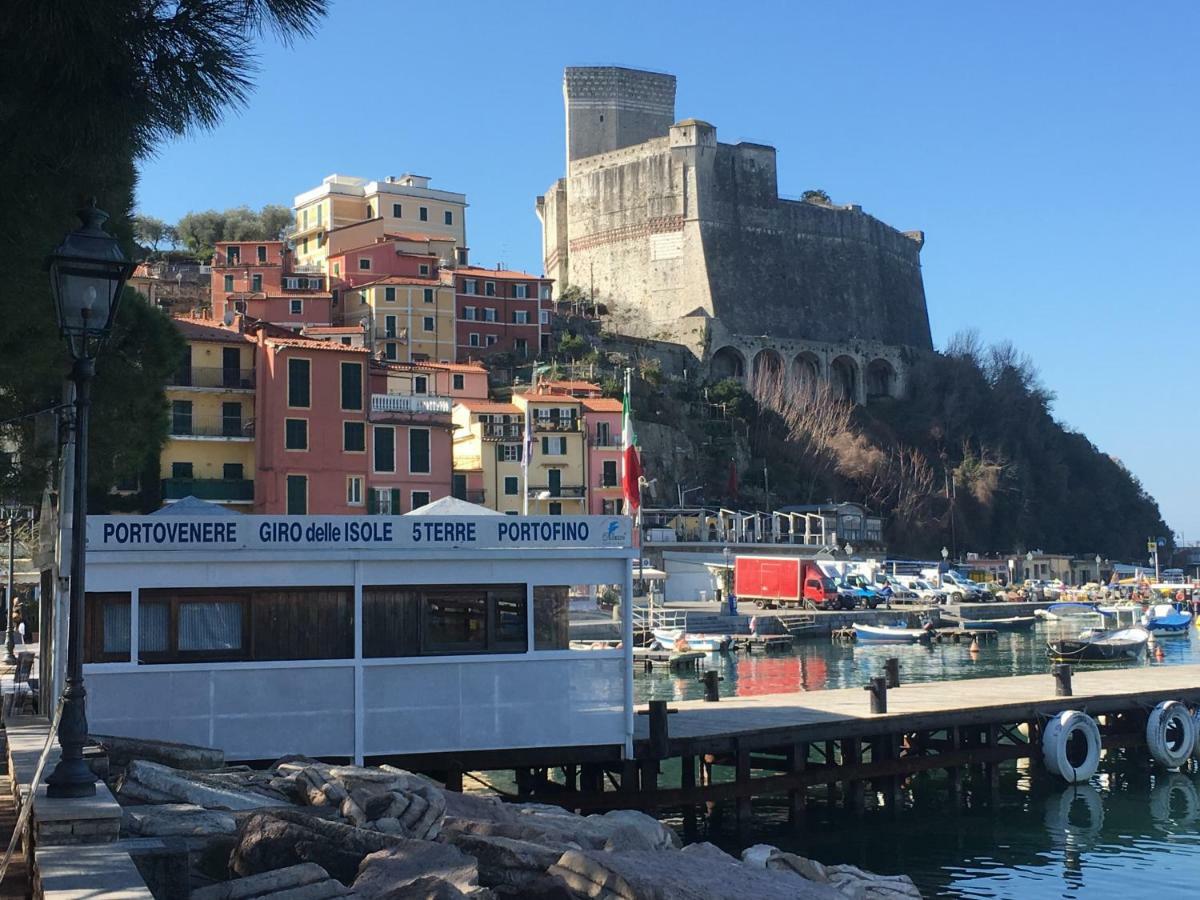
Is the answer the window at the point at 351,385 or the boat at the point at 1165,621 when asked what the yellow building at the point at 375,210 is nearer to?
the window at the point at 351,385

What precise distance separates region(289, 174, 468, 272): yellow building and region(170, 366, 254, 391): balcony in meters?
33.4

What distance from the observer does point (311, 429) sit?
48.2m

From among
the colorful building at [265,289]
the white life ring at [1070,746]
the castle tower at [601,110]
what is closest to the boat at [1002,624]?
the colorful building at [265,289]

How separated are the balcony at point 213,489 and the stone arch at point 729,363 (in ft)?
160

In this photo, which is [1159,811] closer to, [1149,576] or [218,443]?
[218,443]

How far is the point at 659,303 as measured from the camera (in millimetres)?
98375

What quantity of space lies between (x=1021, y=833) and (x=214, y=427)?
3536 cm

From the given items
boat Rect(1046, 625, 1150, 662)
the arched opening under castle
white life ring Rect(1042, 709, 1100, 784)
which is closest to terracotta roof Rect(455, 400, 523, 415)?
boat Rect(1046, 625, 1150, 662)

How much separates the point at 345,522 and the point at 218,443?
35.1 meters

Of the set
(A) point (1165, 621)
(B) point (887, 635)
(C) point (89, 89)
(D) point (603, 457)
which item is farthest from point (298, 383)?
(A) point (1165, 621)

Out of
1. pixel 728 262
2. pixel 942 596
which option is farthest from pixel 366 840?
pixel 728 262

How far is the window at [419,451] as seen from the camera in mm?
50531

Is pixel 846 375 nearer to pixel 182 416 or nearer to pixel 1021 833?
pixel 182 416

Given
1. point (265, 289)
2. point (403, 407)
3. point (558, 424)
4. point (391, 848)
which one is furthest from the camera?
point (265, 289)
